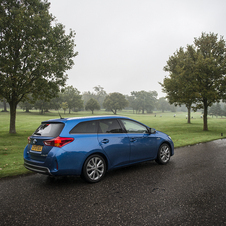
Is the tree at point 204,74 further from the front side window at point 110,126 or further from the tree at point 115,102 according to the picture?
the tree at point 115,102

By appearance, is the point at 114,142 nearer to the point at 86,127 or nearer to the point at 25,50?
the point at 86,127

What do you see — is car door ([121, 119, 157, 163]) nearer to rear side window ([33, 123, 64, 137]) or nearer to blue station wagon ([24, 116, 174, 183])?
blue station wagon ([24, 116, 174, 183])

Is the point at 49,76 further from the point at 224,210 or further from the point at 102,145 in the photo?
the point at 224,210

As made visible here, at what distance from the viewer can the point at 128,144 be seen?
5402 mm

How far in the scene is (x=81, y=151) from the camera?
4.46 metres

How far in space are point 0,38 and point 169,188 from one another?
1621 centimetres

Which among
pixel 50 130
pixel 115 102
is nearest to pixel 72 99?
pixel 115 102

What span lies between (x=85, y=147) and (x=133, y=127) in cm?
189

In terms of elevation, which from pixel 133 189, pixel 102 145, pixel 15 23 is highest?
pixel 15 23

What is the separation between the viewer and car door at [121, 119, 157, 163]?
556 centimetres

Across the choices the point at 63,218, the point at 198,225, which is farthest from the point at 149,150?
the point at 63,218

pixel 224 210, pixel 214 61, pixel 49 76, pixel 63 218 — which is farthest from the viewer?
pixel 214 61

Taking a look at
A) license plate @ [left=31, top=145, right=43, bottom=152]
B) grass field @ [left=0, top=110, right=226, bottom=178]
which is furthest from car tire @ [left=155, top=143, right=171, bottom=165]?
grass field @ [left=0, top=110, right=226, bottom=178]

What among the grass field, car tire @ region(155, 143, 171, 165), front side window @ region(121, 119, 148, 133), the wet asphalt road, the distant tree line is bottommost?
the grass field
